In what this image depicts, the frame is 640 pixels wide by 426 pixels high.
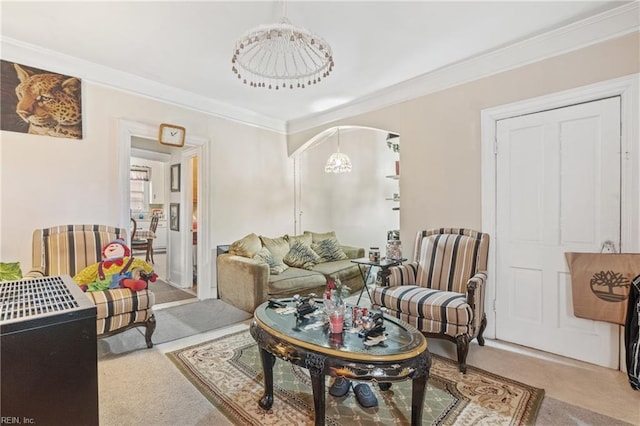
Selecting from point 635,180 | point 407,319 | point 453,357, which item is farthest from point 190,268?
point 635,180

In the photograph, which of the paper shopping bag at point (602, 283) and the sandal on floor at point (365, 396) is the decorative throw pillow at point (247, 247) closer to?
the sandal on floor at point (365, 396)

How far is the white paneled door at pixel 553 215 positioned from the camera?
2.45m

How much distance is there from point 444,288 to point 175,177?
437 centimetres

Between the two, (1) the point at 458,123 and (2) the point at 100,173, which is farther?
(2) the point at 100,173

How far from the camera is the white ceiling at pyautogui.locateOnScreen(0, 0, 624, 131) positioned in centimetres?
231

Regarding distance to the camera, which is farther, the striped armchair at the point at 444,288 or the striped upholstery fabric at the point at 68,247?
the striped upholstery fabric at the point at 68,247

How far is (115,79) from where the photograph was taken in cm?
338

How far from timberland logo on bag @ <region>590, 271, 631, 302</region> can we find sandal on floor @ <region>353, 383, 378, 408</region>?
6.04ft

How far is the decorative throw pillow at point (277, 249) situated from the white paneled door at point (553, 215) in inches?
97.9

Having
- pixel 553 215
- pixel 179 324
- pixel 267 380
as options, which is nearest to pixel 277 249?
pixel 179 324

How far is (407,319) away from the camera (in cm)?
260

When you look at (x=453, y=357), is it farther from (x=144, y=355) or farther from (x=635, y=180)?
(x=144, y=355)

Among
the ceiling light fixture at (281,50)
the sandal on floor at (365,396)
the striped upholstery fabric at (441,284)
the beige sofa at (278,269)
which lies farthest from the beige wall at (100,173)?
the sandal on floor at (365,396)

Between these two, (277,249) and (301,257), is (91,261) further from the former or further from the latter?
(301,257)
